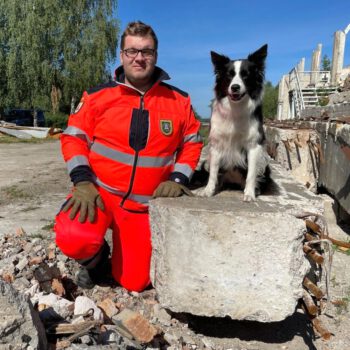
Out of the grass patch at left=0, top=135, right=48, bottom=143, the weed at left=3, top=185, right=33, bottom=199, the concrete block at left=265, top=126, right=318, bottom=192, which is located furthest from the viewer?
the grass patch at left=0, top=135, right=48, bottom=143

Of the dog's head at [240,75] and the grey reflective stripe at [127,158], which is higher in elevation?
the dog's head at [240,75]

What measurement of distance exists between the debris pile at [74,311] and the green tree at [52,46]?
64.4ft

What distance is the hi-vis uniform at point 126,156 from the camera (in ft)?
9.29

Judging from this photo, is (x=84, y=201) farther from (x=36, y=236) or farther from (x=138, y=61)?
(x=36, y=236)

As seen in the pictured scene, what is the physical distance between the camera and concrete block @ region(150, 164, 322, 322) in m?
2.25

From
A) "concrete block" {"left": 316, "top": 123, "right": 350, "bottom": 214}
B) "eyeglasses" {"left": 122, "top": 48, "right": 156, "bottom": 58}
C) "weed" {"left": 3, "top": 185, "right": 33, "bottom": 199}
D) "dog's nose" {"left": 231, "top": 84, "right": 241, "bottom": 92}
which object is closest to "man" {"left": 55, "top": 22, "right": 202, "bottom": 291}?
"eyeglasses" {"left": 122, "top": 48, "right": 156, "bottom": 58}

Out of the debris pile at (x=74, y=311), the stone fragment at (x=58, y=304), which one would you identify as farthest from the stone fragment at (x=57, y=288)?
the stone fragment at (x=58, y=304)

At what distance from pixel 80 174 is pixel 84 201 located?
0.82ft

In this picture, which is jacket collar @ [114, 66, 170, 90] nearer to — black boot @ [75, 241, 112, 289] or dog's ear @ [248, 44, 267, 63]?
dog's ear @ [248, 44, 267, 63]

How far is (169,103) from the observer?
300cm

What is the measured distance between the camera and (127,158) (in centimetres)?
285

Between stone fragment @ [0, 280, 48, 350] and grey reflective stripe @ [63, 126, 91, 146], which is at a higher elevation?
grey reflective stripe @ [63, 126, 91, 146]

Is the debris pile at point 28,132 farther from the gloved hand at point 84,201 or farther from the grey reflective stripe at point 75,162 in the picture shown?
the gloved hand at point 84,201

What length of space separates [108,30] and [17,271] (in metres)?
21.2
